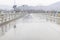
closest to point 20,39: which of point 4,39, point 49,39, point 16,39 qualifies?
point 16,39

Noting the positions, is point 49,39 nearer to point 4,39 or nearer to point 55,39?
point 55,39

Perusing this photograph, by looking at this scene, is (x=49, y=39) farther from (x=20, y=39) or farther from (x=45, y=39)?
(x=20, y=39)

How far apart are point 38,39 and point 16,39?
3.93 feet

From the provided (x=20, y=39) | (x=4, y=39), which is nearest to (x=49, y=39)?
(x=20, y=39)

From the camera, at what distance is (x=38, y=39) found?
390 inches

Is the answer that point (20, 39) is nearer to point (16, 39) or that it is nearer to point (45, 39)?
point (16, 39)

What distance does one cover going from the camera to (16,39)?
32.5 ft

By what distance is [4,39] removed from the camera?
1011cm

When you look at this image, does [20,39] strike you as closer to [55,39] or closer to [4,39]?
[4,39]

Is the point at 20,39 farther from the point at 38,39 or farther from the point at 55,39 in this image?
the point at 55,39

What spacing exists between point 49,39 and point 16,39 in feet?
5.87

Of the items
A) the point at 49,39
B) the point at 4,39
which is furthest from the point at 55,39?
the point at 4,39

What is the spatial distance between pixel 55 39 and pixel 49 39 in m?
0.35

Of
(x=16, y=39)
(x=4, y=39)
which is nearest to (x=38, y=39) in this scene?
(x=16, y=39)
